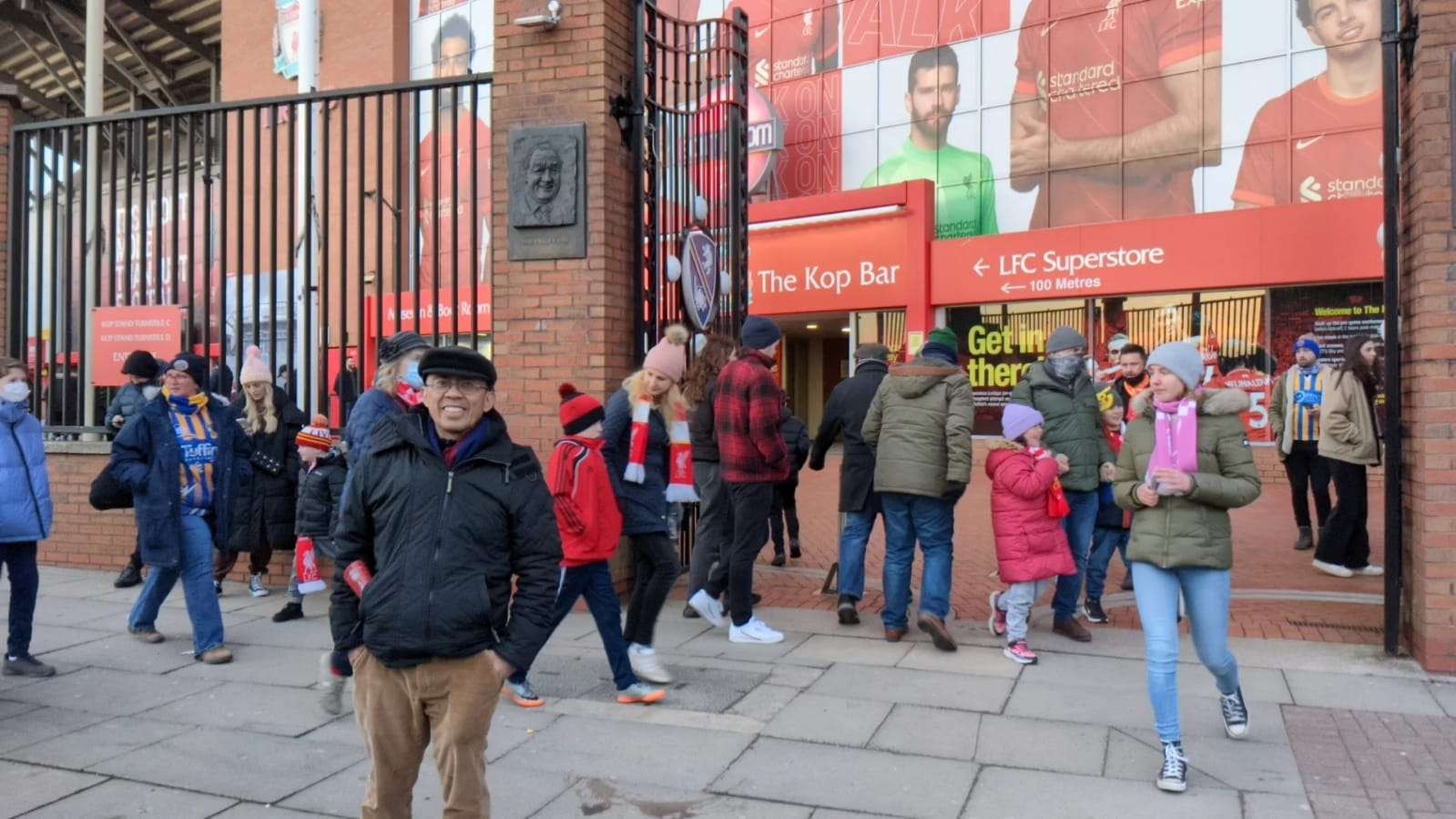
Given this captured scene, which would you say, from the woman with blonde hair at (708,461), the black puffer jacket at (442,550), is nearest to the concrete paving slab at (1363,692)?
the woman with blonde hair at (708,461)

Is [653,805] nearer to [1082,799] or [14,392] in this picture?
[1082,799]

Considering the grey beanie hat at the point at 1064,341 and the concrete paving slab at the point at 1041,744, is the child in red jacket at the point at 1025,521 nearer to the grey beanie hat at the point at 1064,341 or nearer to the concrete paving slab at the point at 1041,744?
the grey beanie hat at the point at 1064,341

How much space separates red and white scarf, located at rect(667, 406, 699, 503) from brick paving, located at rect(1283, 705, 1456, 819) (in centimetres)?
305

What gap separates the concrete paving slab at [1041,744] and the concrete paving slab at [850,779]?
212 millimetres

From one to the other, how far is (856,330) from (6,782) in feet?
54.2

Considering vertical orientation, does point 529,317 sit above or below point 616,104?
below

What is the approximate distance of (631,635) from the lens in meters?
5.32

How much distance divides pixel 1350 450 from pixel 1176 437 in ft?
15.2

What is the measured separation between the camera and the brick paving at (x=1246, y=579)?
655 centimetres

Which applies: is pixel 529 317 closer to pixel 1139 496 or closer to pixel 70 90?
pixel 1139 496

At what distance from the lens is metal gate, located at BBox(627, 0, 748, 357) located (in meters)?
7.47

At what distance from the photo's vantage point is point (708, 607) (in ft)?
21.1

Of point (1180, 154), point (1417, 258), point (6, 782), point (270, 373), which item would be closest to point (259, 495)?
point (270, 373)

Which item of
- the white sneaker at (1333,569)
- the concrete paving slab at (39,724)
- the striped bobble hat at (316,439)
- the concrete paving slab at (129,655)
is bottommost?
the concrete paving slab at (39,724)
